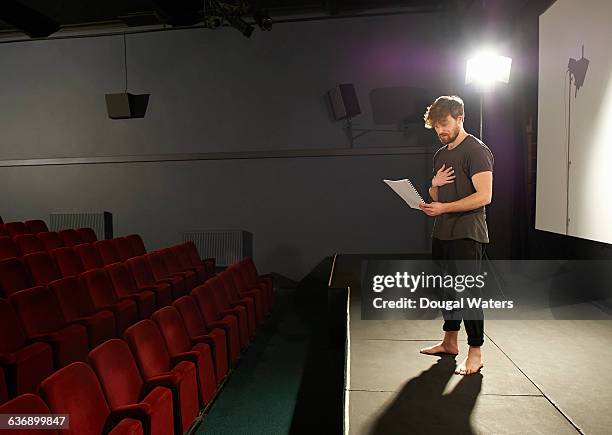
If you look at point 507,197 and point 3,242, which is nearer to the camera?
point 3,242

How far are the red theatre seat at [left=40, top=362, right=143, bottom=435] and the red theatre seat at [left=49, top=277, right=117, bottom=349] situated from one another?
0.41 meters

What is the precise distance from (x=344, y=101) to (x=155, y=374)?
6.20 feet

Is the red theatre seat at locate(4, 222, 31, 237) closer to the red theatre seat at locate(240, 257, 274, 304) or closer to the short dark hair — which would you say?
the red theatre seat at locate(240, 257, 274, 304)

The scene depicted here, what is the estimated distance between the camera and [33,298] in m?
1.05

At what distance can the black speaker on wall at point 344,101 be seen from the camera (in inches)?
97.0

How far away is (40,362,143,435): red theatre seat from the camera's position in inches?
24.2

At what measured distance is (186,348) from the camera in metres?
1.06

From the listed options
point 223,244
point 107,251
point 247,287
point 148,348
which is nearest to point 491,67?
point 247,287

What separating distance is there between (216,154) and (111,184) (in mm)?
675

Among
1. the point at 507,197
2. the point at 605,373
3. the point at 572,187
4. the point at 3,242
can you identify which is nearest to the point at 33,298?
the point at 3,242

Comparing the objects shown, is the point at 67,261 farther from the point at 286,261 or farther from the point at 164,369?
the point at 286,261

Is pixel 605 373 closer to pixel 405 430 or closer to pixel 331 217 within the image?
pixel 405 430

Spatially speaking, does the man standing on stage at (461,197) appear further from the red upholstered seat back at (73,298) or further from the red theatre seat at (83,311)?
the red upholstered seat back at (73,298)

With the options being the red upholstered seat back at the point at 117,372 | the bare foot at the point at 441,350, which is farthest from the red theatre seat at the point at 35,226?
the bare foot at the point at 441,350
